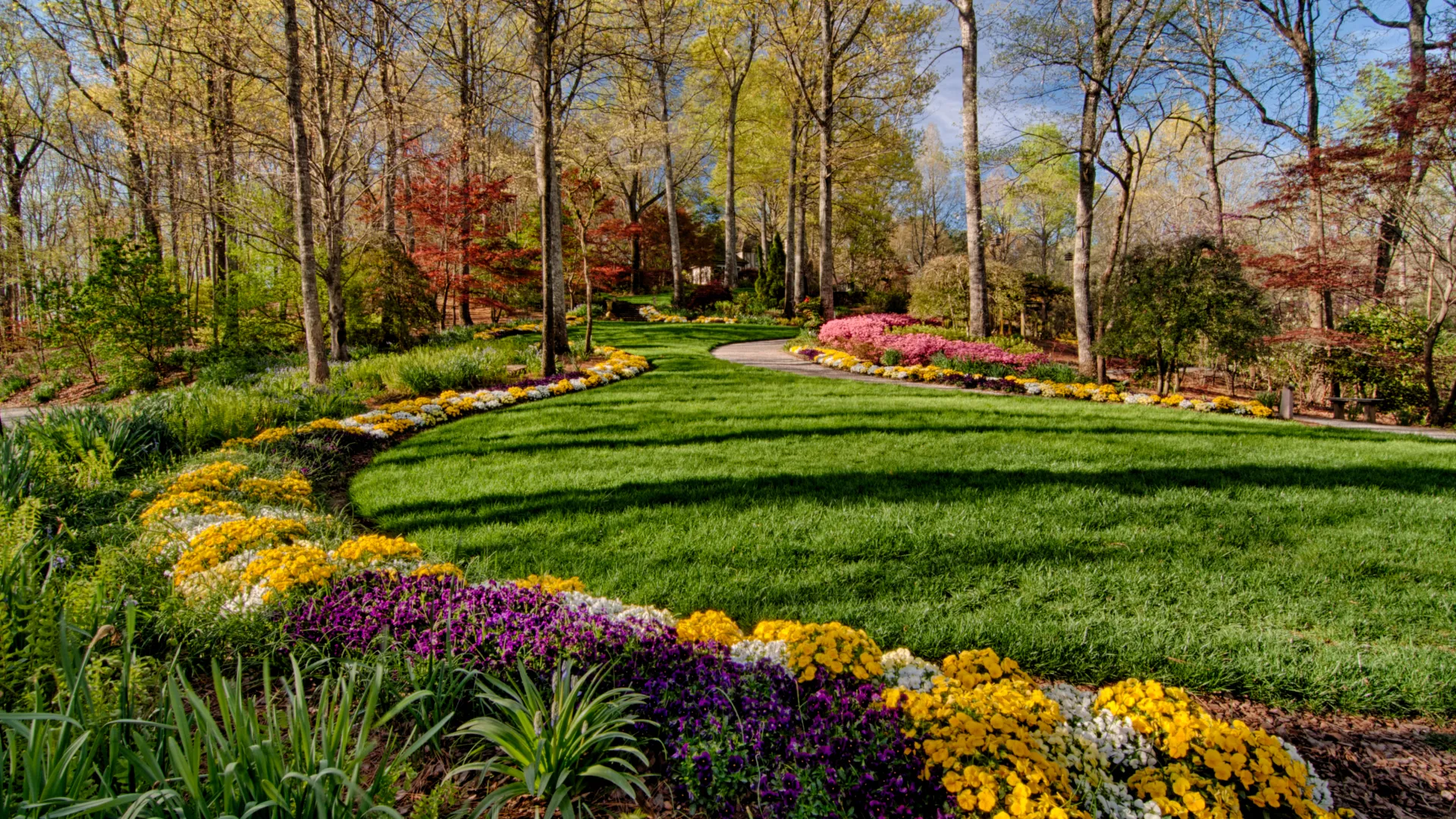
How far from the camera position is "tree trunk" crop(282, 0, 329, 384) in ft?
24.7

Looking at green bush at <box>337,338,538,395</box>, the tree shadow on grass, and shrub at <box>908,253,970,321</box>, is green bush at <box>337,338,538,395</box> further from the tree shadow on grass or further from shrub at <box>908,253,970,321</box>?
shrub at <box>908,253,970,321</box>

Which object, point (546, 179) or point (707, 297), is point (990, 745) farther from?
point (707, 297)

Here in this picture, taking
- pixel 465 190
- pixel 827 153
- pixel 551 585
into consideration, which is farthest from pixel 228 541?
pixel 827 153

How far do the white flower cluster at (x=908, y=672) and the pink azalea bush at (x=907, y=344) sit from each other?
29.0ft

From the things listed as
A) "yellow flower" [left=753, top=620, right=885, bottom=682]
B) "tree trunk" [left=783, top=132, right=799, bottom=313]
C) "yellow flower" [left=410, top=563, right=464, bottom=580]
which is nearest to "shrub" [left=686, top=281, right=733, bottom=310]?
"tree trunk" [left=783, top=132, right=799, bottom=313]

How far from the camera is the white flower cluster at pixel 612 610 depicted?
2.57 meters

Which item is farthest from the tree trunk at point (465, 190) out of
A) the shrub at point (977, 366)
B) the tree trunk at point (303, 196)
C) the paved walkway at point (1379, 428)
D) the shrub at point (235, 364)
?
the paved walkway at point (1379, 428)

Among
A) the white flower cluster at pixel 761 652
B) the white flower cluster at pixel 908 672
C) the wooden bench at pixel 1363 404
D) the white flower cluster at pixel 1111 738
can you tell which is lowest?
the white flower cluster at pixel 1111 738

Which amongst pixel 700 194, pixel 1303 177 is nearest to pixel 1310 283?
pixel 1303 177

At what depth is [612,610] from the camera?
2701 millimetres

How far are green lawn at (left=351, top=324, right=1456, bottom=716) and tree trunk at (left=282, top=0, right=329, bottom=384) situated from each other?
2.96 meters

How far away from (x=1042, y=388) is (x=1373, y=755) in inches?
298

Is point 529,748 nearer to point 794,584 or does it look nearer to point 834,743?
point 834,743

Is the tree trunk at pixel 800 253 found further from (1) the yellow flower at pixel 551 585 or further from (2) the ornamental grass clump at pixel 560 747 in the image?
(2) the ornamental grass clump at pixel 560 747
